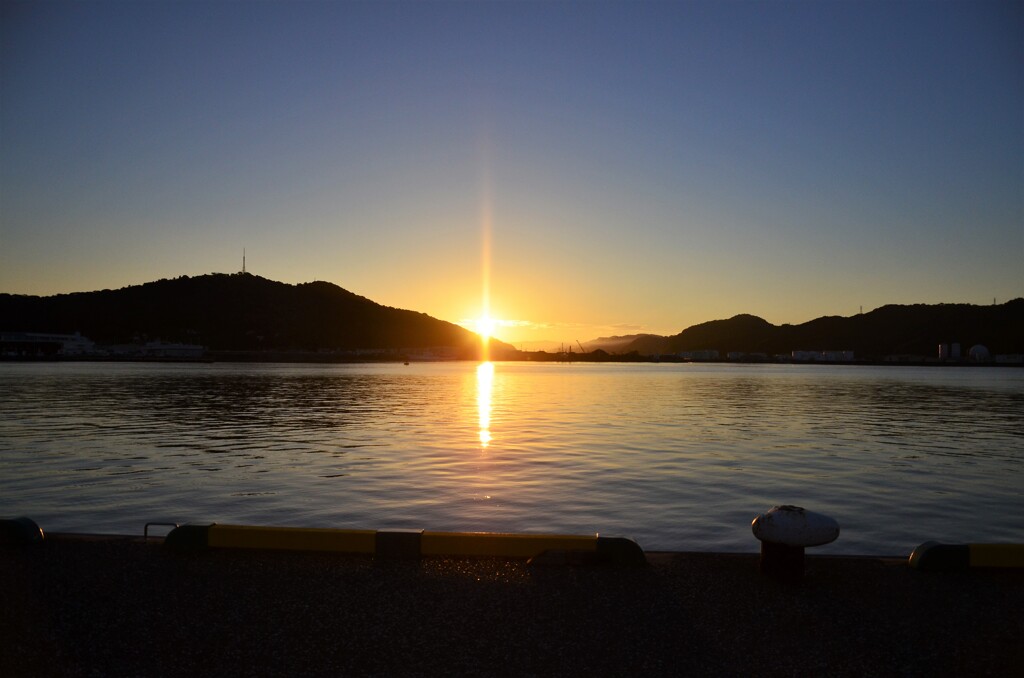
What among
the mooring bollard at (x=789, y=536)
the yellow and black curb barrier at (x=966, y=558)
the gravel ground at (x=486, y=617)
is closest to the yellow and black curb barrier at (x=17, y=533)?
the gravel ground at (x=486, y=617)

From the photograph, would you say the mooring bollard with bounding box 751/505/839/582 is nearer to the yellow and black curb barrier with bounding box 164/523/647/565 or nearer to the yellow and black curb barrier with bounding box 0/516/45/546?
the yellow and black curb barrier with bounding box 164/523/647/565

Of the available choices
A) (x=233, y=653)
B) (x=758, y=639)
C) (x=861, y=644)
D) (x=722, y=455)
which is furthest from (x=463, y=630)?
(x=722, y=455)

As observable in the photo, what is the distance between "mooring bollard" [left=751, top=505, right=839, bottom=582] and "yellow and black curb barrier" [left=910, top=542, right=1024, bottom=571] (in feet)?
5.31

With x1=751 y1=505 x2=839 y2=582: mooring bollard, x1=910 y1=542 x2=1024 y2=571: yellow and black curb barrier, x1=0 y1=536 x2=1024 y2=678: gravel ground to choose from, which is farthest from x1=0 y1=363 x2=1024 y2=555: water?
x1=0 y1=536 x2=1024 y2=678: gravel ground

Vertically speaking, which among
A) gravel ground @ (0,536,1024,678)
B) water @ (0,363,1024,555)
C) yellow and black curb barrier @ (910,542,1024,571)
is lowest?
water @ (0,363,1024,555)

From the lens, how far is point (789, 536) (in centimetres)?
938

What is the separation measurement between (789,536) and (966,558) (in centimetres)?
277

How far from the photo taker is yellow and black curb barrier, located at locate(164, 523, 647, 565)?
1025 cm

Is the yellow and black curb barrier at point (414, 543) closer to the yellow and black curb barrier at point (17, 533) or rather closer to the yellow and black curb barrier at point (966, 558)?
the yellow and black curb barrier at point (17, 533)

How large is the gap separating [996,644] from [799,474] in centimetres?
2020

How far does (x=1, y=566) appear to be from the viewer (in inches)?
398

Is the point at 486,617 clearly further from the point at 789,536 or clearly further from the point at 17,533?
the point at 17,533

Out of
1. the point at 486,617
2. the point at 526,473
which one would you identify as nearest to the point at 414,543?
the point at 486,617

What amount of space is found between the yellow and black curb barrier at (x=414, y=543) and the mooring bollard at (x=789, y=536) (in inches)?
65.3
